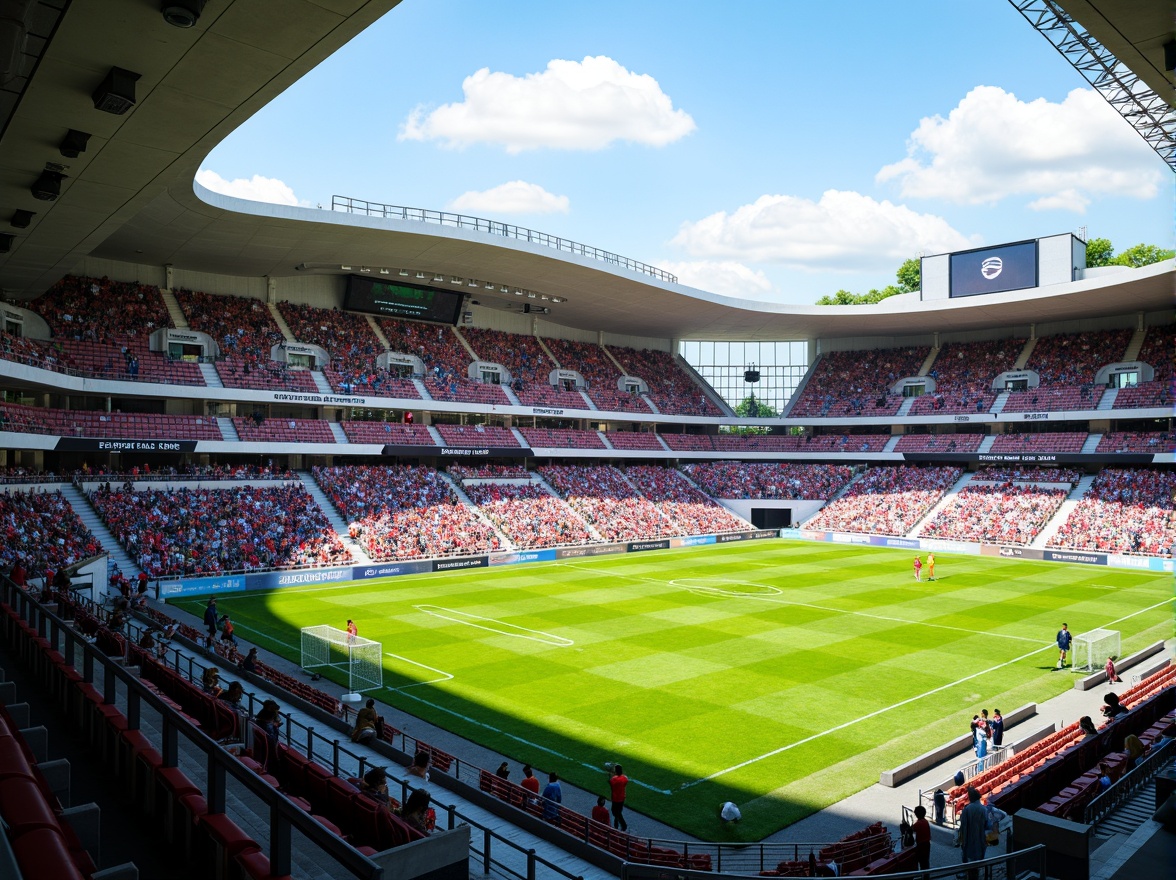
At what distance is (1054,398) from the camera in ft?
194

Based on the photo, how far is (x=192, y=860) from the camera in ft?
21.1

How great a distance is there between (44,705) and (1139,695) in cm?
2394

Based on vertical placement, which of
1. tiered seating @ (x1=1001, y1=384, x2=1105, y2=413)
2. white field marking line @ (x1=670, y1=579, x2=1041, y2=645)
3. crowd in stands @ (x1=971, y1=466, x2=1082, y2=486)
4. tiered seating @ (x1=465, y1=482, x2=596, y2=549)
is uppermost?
tiered seating @ (x1=1001, y1=384, x2=1105, y2=413)

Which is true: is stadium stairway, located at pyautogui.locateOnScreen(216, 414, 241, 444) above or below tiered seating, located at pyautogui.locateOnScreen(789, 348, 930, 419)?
below

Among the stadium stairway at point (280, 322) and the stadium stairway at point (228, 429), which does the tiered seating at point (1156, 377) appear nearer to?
the stadium stairway at point (280, 322)

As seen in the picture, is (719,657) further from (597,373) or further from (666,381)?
(666,381)

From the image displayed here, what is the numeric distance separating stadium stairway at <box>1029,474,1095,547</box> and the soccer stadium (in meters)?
0.34

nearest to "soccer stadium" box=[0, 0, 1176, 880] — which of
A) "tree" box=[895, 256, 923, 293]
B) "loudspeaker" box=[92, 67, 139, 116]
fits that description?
"loudspeaker" box=[92, 67, 139, 116]

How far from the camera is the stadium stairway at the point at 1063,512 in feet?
169

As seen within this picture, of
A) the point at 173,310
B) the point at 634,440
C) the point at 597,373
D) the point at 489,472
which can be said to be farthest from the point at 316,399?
the point at 634,440

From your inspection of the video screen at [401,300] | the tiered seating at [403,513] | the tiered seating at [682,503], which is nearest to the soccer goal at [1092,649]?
the tiered seating at [403,513]

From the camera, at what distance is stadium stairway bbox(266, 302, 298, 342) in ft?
171

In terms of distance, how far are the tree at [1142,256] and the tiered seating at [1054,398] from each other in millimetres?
28919

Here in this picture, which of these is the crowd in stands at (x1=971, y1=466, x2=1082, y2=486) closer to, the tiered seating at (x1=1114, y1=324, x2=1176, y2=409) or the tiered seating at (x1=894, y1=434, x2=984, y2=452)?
the tiered seating at (x1=894, y1=434, x2=984, y2=452)
